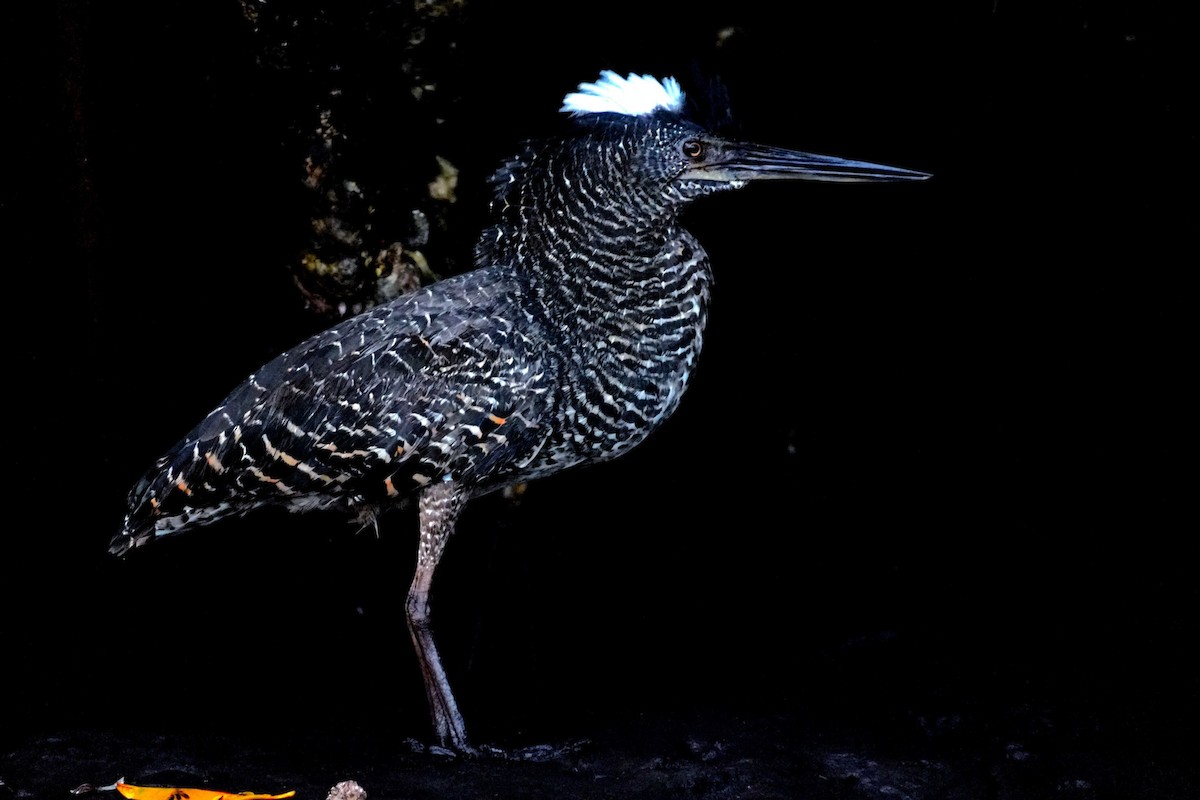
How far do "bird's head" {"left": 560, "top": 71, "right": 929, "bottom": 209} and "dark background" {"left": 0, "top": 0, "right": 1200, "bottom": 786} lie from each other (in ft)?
1.50

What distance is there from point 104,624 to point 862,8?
388 cm

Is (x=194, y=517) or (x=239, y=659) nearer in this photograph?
(x=194, y=517)

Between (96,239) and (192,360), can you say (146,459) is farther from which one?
(96,239)

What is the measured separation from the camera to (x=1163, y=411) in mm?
4809

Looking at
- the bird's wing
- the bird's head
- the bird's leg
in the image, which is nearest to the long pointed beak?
the bird's head

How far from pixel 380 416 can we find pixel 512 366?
0.45 metres

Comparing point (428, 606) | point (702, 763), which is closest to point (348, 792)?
point (428, 606)

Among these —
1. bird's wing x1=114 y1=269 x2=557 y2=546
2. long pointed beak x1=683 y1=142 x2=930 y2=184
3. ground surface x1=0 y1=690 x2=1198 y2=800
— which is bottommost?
ground surface x1=0 y1=690 x2=1198 y2=800

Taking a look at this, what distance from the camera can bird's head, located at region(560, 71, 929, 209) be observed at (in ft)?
13.9

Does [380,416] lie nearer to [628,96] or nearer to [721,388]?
[628,96]

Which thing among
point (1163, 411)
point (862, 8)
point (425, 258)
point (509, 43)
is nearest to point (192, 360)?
point (425, 258)

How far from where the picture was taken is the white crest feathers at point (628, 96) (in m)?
4.36

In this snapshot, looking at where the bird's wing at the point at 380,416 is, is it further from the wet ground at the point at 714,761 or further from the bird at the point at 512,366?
the wet ground at the point at 714,761

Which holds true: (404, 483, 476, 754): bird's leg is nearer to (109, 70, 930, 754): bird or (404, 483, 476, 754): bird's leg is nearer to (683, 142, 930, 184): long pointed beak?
(109, 70, 930, 754): bird
